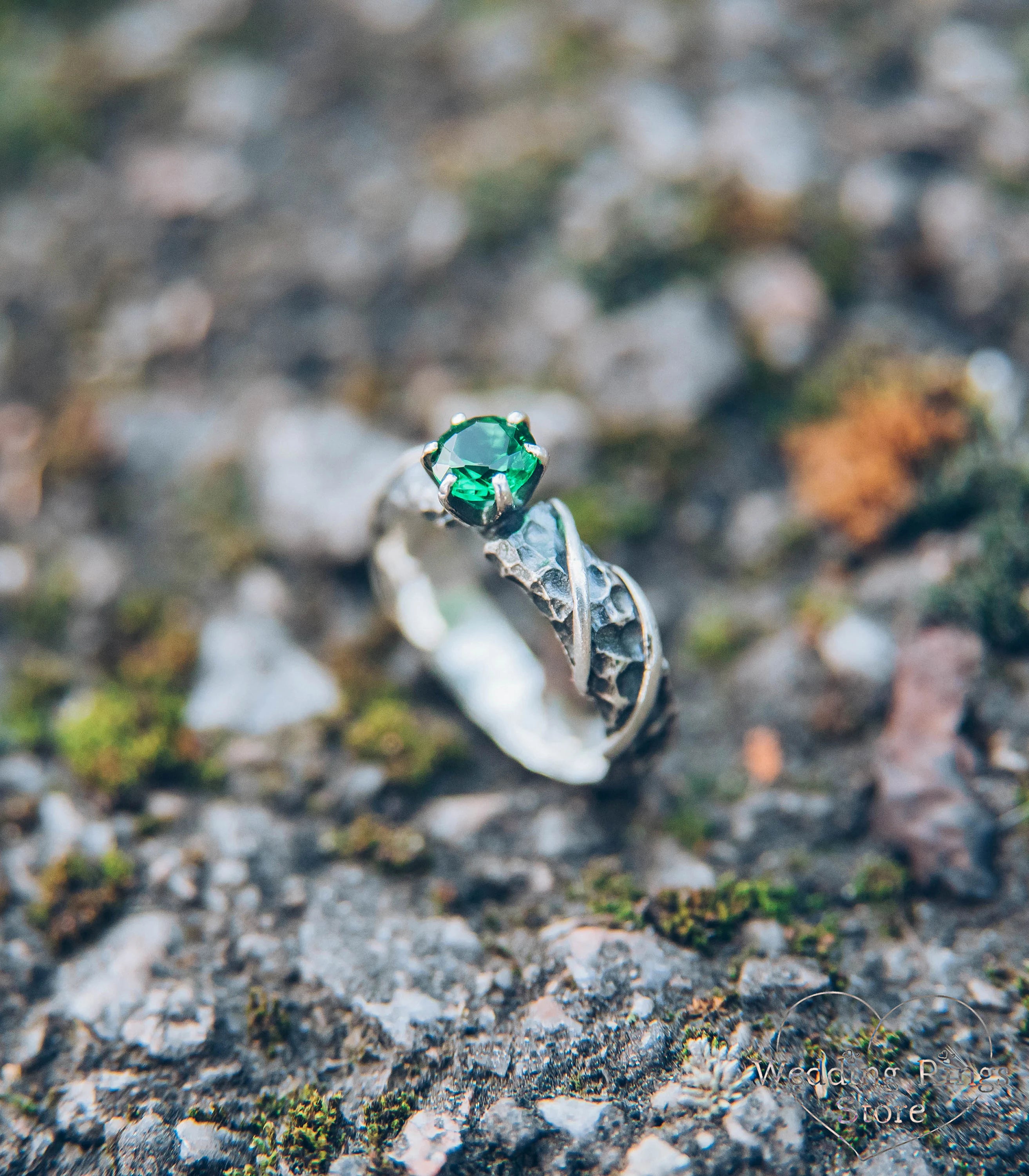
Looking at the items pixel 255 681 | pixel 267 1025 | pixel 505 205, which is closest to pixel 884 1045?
pixel 267 1025

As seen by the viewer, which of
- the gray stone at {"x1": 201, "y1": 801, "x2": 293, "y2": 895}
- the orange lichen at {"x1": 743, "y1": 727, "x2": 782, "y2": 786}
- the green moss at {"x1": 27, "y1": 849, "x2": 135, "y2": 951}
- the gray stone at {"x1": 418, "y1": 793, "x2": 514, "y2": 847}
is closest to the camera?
the green moss at {"x1": 27, "y1": 849, "x2": 135, "y2": 951}

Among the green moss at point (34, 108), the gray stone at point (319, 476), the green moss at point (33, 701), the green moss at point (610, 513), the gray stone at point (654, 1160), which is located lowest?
the gray stone at point (654, 1160)

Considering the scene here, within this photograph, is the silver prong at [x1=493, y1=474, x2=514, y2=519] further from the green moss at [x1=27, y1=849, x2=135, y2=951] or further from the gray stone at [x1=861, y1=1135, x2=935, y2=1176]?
the gray stone at [x1=861, y1=1135, x2=935, y2=1176]

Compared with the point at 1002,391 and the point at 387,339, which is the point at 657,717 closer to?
the point at 1002,391

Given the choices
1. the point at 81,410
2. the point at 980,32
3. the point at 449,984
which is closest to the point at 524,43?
the point at 980,32

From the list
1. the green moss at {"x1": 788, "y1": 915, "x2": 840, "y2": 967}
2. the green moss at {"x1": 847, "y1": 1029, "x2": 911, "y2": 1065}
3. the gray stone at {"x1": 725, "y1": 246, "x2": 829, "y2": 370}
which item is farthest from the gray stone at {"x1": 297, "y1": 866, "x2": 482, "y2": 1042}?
the gray stone at {"x1": 725, "y1": 246, "x2": 829, "y2": 370}

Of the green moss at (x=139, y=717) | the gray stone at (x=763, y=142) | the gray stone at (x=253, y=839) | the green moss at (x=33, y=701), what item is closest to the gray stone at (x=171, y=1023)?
the gray stone at (x=253, y=839)

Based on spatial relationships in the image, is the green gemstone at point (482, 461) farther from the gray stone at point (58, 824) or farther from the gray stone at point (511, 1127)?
the gray stone at point (58, 824)
